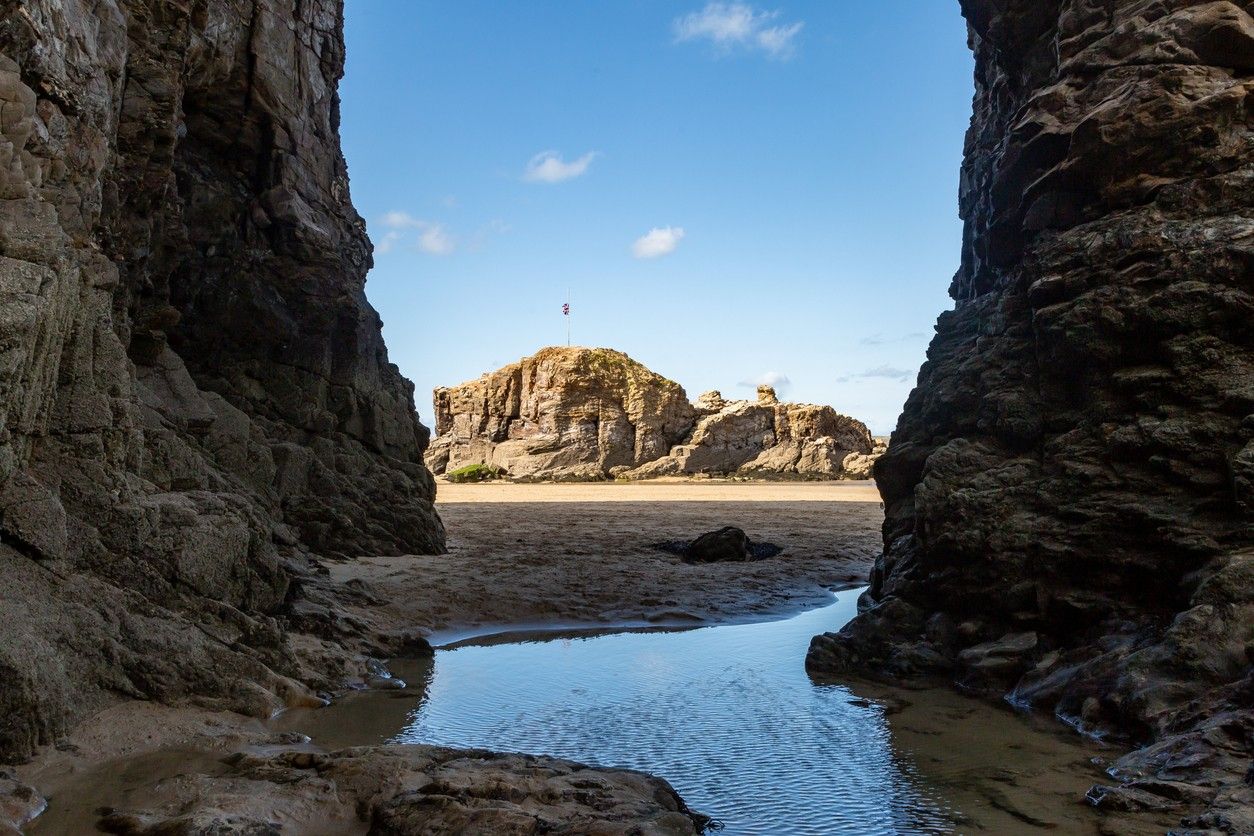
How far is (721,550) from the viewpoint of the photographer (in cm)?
1725

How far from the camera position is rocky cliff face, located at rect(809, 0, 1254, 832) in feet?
24.5

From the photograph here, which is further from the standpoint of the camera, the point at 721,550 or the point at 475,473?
the point at 475,473

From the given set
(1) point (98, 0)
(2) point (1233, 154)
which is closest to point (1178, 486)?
(2) point (1233, 154)

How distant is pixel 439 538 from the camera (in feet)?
53.0

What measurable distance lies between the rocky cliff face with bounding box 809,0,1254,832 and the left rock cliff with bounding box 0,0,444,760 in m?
6.26

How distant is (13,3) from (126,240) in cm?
497

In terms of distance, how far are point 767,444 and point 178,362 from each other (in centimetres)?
5257

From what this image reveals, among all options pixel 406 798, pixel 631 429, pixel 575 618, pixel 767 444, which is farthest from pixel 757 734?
pixel 631 429

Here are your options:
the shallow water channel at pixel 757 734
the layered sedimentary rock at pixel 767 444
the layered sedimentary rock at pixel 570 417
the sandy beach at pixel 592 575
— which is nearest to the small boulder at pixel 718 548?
the sandy beach at pixel 592 575

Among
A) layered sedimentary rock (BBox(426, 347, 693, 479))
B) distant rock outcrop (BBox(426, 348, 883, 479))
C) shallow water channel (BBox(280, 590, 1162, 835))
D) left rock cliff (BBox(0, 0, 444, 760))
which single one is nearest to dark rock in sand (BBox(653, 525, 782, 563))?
left rock cliff (BBox(0, 0, 444, 760))

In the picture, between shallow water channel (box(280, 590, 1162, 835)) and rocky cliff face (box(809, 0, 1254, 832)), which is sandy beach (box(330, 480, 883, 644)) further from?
rocky cliff face (box(809, 0, 1254, 832))

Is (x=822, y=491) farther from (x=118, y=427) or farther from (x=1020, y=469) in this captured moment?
(x=118, y=427)

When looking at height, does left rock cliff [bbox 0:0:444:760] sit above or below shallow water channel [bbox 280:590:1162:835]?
above

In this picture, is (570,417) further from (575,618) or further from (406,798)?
(406,798)
